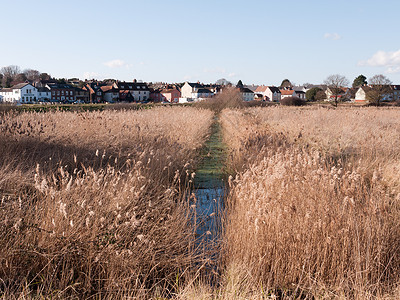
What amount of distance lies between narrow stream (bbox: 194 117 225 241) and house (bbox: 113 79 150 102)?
82.9m

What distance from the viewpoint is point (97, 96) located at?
87125 mm

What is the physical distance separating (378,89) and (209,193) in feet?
177

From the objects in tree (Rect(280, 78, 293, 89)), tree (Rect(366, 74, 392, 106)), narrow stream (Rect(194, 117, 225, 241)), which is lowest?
narrow stream (Rect(194, 117, 225, 241))

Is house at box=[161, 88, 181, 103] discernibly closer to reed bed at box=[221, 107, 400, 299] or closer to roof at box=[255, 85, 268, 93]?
roof at box=[255, 85, 268, 93]

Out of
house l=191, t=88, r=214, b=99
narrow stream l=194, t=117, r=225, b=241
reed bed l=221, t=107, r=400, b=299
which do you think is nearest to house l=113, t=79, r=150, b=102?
house l=191, t=88, r=214, b=99

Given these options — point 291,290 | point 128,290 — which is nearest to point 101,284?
point 128,290

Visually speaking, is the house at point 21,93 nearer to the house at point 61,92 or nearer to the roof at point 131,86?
the house at point 61,92

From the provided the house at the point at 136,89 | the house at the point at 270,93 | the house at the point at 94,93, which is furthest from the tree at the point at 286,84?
the house at the point at 94,93

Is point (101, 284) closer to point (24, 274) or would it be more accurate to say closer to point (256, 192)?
point (24, 274)

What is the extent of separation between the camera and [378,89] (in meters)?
53.7

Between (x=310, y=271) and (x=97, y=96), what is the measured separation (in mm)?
88268

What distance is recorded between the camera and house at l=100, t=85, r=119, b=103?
88125 mm

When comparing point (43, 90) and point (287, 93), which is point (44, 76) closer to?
point (43, 90)

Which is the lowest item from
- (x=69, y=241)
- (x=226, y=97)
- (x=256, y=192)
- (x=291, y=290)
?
(x=291, y=290)
